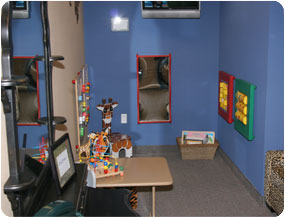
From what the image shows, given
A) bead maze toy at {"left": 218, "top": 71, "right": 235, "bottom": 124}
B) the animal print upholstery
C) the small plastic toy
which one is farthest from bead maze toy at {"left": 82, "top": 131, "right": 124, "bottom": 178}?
bead maze toy at {"left": 218, "top": 71, "right": 235, "bottom": 124}

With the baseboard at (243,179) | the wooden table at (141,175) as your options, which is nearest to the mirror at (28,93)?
the wooden table at (141,175)

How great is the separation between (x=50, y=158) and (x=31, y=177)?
0.92 feet

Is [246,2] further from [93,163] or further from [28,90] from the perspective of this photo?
[28,90]

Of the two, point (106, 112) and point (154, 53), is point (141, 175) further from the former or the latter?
point (154, 53)

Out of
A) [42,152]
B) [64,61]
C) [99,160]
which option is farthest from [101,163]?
[42,152]

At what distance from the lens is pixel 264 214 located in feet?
12.2

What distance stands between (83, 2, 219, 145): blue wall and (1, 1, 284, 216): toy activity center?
14mm

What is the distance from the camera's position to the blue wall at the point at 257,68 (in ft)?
11.8

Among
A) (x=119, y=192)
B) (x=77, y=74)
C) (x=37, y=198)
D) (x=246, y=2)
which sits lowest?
(x=119, y=192)

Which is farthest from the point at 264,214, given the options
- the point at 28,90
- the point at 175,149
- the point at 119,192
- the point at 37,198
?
the point at 28,90

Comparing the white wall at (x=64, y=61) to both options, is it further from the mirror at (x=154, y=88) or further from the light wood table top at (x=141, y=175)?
the mirror at (x=154, y=88)

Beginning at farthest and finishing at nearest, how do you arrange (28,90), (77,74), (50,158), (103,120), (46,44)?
(103,120), (77,74), (46,44), (50,158), (28,90)

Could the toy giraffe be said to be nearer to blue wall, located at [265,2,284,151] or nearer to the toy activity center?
the toy activity center

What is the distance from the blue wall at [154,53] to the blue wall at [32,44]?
3295 mm
